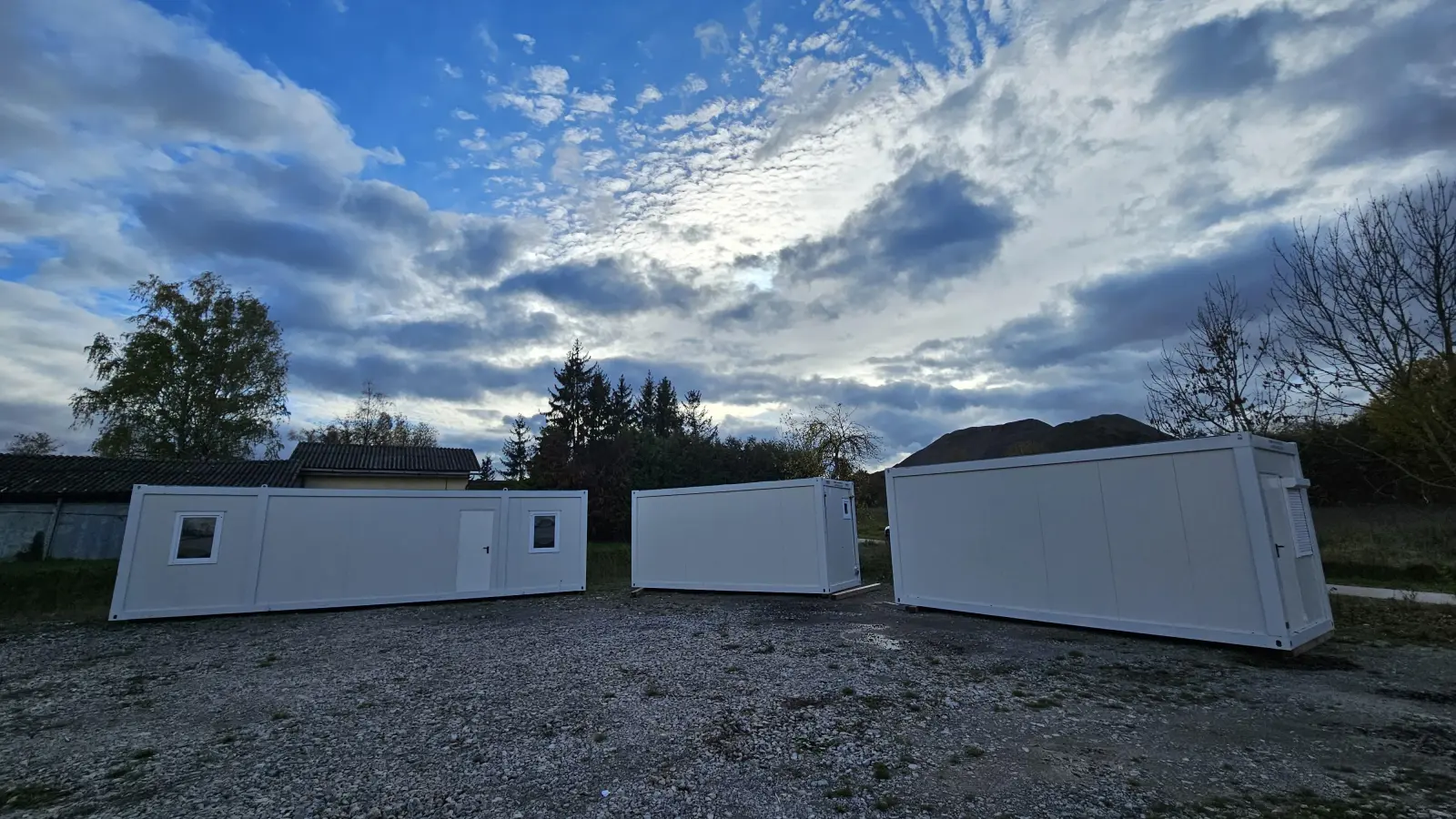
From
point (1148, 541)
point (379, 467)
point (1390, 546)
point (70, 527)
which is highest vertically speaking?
point (379, 467)

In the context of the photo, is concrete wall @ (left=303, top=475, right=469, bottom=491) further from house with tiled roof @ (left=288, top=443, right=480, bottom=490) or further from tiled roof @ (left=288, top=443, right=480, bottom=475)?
tiled roof @ (left=288, top=443, right=480, bottom=475)

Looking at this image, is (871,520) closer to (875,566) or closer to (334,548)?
(875,566)

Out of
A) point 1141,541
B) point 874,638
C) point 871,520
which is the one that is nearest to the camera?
point 1141,541

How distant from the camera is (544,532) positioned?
11984 millimetres

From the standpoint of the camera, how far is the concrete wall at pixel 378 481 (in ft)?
69.8

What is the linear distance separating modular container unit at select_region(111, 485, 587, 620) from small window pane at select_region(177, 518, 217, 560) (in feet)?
0.05

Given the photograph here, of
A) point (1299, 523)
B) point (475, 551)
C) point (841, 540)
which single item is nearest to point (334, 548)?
point (475, 551)

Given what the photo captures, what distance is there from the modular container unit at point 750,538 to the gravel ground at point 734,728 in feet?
11.9

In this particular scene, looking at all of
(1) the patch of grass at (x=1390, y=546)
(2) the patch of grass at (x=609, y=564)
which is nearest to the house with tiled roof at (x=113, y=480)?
(2) the patch of grass at (x=609, y=564)

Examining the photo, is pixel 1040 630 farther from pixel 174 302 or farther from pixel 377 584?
pixel 174 302

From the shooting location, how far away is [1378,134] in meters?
8.18

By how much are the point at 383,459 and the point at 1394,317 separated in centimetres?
2636

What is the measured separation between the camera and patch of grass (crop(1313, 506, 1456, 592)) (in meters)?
10.5

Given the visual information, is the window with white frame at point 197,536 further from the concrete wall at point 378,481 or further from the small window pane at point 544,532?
the concrete wall at point 378,481
